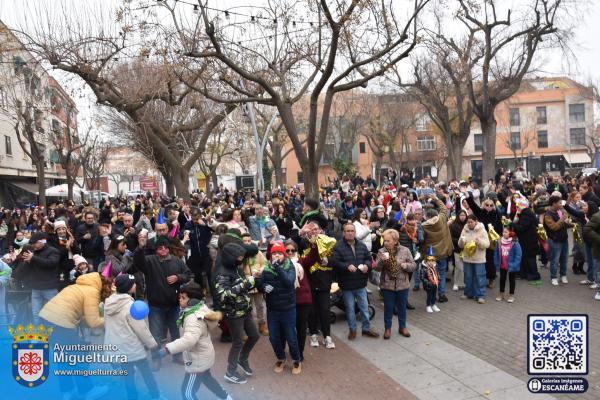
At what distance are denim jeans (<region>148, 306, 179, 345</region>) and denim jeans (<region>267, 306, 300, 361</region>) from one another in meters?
1.31

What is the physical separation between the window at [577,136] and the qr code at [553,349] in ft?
200

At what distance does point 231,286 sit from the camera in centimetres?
546

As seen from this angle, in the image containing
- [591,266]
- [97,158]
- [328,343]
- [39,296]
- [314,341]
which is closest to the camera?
[328,343]

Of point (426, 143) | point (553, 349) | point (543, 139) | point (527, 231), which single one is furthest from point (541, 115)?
point (553, 349)

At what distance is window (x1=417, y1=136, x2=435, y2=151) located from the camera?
178ft

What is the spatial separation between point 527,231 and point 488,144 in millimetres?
15354

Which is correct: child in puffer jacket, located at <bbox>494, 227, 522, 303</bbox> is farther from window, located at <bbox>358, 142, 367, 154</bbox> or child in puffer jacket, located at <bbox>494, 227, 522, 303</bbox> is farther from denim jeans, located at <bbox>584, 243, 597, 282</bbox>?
window, located at <bbox>358, 142, 367, 154</bbox>

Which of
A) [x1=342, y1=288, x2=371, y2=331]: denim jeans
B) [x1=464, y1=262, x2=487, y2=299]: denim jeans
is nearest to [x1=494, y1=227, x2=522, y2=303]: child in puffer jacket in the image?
[x1=464, y1=262, x2=487, y2=299]: denim jeans

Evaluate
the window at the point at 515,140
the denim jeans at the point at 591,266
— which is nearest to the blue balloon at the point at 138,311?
the denim jeans at the point at 591,266

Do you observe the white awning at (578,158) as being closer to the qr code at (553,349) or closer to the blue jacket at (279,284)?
the qr code at (553,349)

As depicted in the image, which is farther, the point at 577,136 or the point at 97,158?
the point at 577,136

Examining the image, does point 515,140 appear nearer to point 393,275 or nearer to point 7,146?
point 7,146

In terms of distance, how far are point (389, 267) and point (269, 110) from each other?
28923 millimetres

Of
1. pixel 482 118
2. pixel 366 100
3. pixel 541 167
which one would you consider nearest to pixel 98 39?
pixel 482 118
